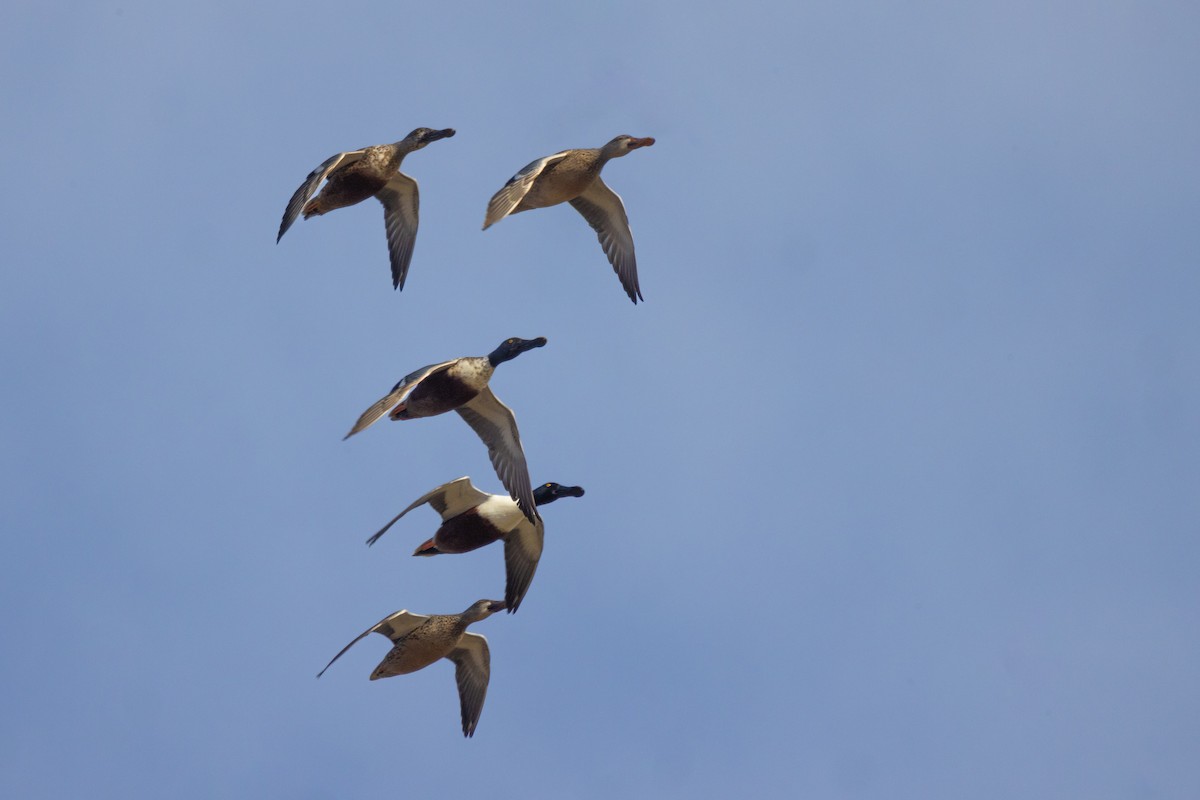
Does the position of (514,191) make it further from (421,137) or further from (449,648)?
(449,648)

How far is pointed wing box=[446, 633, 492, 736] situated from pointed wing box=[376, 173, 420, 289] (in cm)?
560

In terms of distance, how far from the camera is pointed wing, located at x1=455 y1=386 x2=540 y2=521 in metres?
18.4

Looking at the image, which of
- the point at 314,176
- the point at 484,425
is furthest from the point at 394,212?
the point at 484,425

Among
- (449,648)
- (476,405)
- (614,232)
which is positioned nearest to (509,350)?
(476,405)

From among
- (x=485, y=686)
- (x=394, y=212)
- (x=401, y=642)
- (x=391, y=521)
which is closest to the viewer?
(x=391, y=521)

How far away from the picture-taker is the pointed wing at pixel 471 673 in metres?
19.3

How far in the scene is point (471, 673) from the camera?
1955 cm

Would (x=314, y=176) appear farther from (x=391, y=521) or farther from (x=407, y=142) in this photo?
(x=391, y=521)

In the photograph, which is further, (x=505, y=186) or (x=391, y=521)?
(x=505, y=186)

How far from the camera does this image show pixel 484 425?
61.1 feet

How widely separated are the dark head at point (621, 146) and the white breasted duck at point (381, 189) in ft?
8.47

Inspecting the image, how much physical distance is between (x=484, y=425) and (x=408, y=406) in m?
1.25

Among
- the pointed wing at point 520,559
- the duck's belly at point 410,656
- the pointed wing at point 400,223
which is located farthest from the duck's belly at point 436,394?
the pointed wing at point 400,223

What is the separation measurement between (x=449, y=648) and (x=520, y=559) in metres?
1.56
